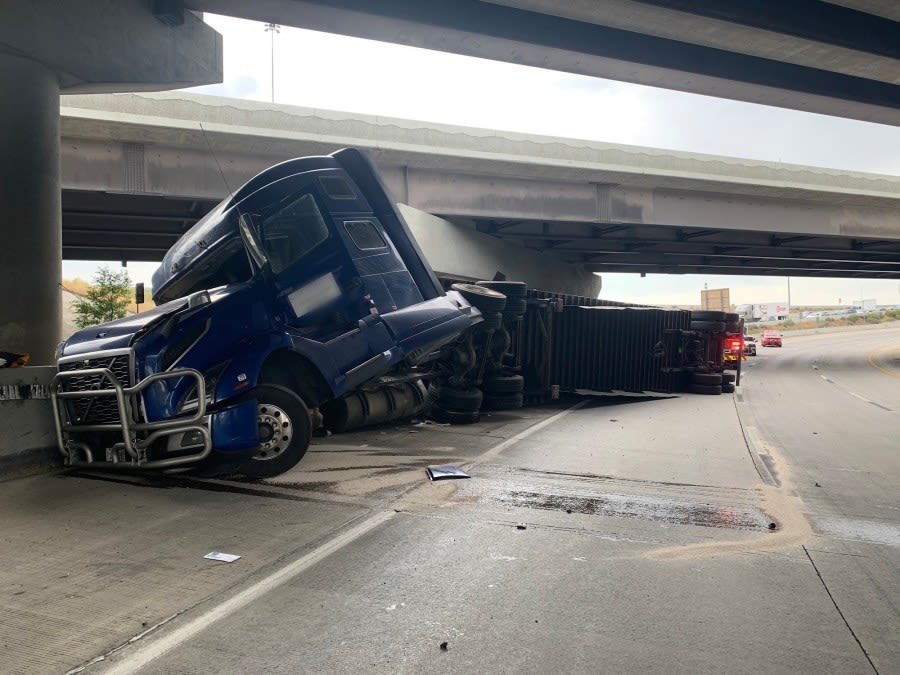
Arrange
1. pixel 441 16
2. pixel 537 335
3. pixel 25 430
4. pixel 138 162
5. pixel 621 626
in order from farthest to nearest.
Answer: pixel 138 162
pixel 537 335
pixel 441 16
pixel 25 430
pixel 621 626

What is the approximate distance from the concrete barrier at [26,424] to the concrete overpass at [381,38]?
9.55 ft

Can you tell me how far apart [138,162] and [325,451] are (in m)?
12.1

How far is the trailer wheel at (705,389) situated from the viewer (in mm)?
17625

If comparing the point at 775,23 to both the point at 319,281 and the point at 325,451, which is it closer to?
the point at 319,281

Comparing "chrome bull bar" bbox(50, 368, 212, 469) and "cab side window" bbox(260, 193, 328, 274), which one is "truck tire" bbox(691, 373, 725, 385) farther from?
"chrome bull bar" bbox(50, 368, 212, 469)

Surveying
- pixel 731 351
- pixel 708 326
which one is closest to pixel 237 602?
pixel 708 326

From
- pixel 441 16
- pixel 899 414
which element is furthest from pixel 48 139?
pixel 899 414

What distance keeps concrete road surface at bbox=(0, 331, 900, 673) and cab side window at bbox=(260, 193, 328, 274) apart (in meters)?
2.34

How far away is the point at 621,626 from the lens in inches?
154

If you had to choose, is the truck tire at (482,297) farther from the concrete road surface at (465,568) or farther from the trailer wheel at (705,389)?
the trailer wheel at (705,389)

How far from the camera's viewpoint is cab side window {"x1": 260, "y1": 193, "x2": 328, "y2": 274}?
7.91m

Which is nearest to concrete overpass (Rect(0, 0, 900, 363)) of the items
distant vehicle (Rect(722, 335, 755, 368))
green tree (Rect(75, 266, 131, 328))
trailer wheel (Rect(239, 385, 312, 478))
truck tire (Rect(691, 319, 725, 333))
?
trailer wheel (Rect(239, 385, 312, 478))

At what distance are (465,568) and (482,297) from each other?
7110 mm

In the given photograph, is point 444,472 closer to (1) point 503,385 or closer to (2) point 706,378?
(1) point 503,385
